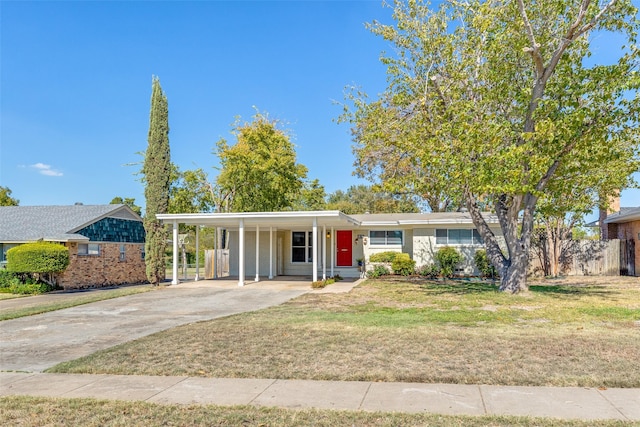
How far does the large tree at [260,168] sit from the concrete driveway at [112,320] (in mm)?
9746

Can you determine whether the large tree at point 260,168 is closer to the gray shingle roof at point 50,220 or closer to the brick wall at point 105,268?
the gray shingle roof at point 50,220

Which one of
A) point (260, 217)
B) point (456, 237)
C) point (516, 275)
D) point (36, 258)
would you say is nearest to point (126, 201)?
point (36, 258)

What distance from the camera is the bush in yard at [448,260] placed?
20.1m

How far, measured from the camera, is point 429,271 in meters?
20.6

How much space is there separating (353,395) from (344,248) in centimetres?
1767

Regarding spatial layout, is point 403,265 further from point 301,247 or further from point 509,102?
point 509,102

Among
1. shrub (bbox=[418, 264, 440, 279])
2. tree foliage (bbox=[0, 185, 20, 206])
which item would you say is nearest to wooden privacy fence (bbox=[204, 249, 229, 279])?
shrub (bbox=[418, 264, 440, 279])

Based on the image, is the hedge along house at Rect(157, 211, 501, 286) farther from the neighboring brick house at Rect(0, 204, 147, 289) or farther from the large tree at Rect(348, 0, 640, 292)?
the large tree at Rect(348, 0, 640, 292)

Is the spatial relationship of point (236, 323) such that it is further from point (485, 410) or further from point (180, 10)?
point (180, 10)

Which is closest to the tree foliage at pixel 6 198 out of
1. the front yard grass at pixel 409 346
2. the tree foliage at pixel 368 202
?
the tree foliage at pixel 368 202

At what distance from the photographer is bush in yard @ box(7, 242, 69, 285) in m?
17.3

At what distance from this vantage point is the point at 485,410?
425 cm

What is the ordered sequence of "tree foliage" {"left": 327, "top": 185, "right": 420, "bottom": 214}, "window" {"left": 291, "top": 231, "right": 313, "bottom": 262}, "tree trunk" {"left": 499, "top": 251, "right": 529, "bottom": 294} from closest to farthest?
"tree trunk" {"left": 499, "top": 251, "right": 529, "bottom": 294} → "window" {"left": 291, "top": 231, "right": 313, "bottom": 262} → "tree foliage" {"left": 327, "top": 185, "right": 420, "bottom": 214}

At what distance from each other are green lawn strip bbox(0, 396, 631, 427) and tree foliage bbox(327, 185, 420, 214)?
10574 mm
